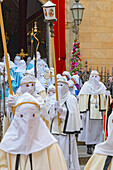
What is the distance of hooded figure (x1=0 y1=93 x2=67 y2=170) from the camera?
6.08 metres

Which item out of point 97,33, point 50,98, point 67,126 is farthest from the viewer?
point 97,33

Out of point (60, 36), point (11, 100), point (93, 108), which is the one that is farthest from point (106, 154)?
point (60, 36)

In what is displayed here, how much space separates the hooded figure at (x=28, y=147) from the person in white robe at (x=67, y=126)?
4.30m

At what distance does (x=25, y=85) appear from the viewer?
960cm

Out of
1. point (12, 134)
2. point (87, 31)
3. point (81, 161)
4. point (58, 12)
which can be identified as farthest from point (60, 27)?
point (12, 134)

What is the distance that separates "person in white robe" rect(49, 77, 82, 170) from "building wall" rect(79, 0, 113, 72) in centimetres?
1262

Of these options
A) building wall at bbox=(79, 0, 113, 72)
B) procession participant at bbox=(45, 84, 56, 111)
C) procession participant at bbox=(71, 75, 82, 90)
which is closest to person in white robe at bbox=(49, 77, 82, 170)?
procession participant at bbox=(45, 84, 56, 111)

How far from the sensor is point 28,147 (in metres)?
6.09

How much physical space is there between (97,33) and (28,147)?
17.9 m

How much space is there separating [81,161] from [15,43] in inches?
658

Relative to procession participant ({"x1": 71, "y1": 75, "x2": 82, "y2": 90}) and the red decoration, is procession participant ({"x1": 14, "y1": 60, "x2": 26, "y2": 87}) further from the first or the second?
the red decoration

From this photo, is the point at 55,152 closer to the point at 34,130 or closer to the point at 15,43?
the point at 34,130

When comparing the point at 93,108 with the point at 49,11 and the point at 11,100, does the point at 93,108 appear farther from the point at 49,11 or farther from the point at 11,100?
the point at 11,100

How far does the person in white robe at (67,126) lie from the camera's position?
10.6 m
